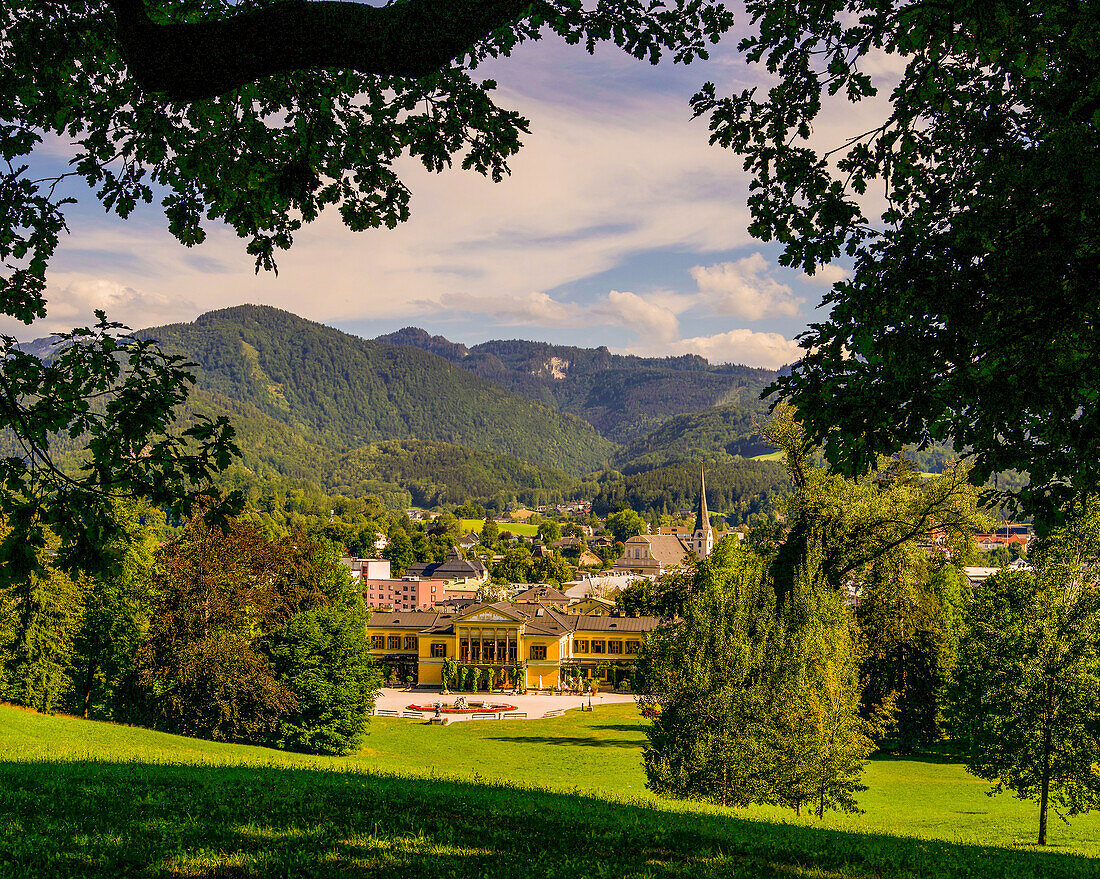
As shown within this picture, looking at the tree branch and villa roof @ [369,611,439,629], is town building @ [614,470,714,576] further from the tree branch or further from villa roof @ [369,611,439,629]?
the tree branch

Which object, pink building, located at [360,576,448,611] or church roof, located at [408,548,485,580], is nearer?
pink building, located at [360,576,448,611]

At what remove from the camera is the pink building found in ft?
387

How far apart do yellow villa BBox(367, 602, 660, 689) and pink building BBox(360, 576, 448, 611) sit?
42068 mm

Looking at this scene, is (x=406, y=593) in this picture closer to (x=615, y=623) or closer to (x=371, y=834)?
(x=615, y=623)

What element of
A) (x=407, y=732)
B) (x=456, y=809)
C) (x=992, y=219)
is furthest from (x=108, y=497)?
(x=407, y=732)

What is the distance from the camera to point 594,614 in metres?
77.4

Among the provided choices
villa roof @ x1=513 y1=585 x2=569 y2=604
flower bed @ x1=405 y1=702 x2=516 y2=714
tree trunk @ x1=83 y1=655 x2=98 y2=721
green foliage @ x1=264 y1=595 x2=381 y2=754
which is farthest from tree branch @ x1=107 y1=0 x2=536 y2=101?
villa roof @ x1=513 y1=585 x2=569 y2=604

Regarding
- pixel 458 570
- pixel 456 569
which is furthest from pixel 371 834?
pixel 456 569

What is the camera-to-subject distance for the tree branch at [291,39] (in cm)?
433

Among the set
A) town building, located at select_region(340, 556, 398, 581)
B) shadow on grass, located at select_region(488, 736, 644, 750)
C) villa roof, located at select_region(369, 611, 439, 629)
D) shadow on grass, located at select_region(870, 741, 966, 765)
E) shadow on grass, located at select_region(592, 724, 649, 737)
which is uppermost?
town building, located at select_region(340, 556, 398, 581)

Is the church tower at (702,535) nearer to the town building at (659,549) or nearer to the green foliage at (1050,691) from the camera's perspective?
the town building at (659,549)

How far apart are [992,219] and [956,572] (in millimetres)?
45416

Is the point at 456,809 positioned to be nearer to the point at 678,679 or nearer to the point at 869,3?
the point at 869,3

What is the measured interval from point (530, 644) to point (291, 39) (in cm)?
7146
